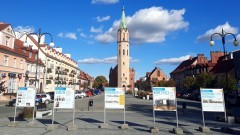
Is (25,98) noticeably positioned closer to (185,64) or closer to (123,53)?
(185,64)

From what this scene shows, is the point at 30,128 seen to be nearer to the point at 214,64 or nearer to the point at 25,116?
the point at 25,116

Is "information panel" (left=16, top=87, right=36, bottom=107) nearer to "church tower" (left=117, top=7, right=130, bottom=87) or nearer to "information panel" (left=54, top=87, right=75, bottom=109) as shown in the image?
"information panel" (left=54, top=87, right=75, bottom=109)

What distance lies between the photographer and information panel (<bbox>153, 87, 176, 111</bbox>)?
15289mm

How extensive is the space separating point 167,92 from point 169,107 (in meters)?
0.85

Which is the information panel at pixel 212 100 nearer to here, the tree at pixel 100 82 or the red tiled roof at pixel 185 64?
the red tiled roof at pixel 185 64

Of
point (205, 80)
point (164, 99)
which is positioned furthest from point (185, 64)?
point (164, 99)

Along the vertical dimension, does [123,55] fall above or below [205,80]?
above

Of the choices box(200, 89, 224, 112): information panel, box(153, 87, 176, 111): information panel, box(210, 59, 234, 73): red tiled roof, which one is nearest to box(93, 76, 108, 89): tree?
box(210, 59, 234, 73): red tiled roof

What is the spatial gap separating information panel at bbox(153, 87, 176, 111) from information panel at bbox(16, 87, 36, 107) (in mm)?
7362

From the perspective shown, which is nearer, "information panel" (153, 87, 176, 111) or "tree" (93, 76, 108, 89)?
"information panel" (153, 87, 176, 111)

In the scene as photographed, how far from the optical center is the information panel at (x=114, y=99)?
15.9 metres

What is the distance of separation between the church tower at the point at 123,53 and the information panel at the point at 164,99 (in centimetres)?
11313

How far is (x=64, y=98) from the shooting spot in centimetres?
1570

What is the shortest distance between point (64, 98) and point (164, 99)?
5732 millimetres
